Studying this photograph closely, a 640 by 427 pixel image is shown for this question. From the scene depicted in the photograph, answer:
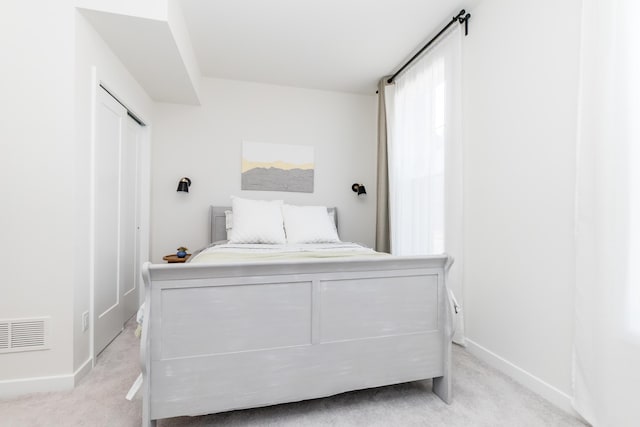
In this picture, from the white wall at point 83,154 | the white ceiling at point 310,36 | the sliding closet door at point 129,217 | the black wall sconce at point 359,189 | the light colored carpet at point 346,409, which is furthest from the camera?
the black wall sconce at point 359,189

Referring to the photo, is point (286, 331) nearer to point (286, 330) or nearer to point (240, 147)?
point (286, 330)

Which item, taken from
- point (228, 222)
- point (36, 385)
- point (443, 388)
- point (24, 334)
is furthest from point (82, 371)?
point (443, 388)

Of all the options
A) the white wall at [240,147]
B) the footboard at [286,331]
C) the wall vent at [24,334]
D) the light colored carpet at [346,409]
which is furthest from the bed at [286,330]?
the white wall at [240,147]

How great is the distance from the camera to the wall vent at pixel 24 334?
1660 mm

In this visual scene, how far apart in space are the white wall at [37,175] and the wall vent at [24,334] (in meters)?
0.04

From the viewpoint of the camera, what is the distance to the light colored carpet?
4.73 ft

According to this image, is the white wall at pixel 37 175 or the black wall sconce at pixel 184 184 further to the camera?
the black wall sconce at pixel 184 184

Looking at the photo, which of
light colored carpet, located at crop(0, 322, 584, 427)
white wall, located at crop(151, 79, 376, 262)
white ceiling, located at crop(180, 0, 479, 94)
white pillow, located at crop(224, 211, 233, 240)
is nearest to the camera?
light colored carpet, located at crop(0, 322, 584, 427)

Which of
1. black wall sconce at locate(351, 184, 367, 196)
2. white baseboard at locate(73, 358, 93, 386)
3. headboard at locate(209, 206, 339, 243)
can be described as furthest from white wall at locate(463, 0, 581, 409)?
white baseboard at locate(73, 358, 93, 386)

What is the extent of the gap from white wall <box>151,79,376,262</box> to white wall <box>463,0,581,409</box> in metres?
1.64

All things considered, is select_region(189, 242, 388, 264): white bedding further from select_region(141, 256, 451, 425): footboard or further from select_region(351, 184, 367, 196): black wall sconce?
select_region(351, 184, 367, 196): black wall sconce

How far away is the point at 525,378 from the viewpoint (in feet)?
5.80

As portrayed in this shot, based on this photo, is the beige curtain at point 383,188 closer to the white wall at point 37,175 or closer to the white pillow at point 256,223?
the white pillow at point 256,223

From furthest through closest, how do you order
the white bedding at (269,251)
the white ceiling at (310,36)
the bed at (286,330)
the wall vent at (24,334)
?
the white ceiling at (310,36) → the white bedding at (269,251) → the wall vent at (24,334) → the bed at (286,330)
